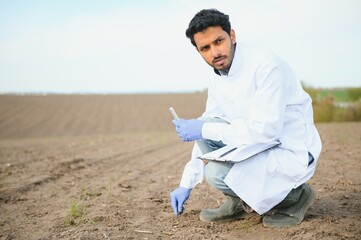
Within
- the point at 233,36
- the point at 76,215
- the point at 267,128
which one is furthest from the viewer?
the point at 76,215

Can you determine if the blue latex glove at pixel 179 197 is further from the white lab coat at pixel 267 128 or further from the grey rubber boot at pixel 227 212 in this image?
the white lab coat at pixel 267 128

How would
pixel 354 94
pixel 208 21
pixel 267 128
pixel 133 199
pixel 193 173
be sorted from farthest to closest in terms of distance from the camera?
pixel 354 94 → pixel 133 199 → pixel 193 173 → pixel 208 21 → pixel 267 128

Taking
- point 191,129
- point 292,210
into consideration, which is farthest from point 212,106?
point 292,210

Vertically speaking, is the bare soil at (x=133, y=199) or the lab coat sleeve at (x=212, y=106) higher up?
the lab coat sleeve at (x=212, y=106)

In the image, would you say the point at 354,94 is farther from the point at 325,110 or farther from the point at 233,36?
the point at 233,36

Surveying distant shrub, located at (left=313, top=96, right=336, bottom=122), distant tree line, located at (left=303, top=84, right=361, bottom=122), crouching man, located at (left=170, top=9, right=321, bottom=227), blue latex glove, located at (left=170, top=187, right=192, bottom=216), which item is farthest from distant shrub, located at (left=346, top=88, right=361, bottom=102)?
blue latex glove, located at (left=170, top=187, right=192, bottom=216)

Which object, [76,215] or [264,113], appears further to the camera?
[76,215]

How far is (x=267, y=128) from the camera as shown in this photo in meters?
2.46

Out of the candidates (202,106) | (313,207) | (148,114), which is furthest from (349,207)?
(202,106)

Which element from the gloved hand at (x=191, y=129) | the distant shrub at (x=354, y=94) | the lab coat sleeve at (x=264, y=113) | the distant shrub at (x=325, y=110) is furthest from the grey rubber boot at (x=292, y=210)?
the distant shrub at (x=354, y=94)

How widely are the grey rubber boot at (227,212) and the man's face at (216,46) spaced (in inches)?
41.3

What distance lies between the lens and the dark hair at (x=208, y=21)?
2631mm

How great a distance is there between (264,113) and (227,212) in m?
0.97

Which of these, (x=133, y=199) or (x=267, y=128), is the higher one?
(x=267, y=128)
